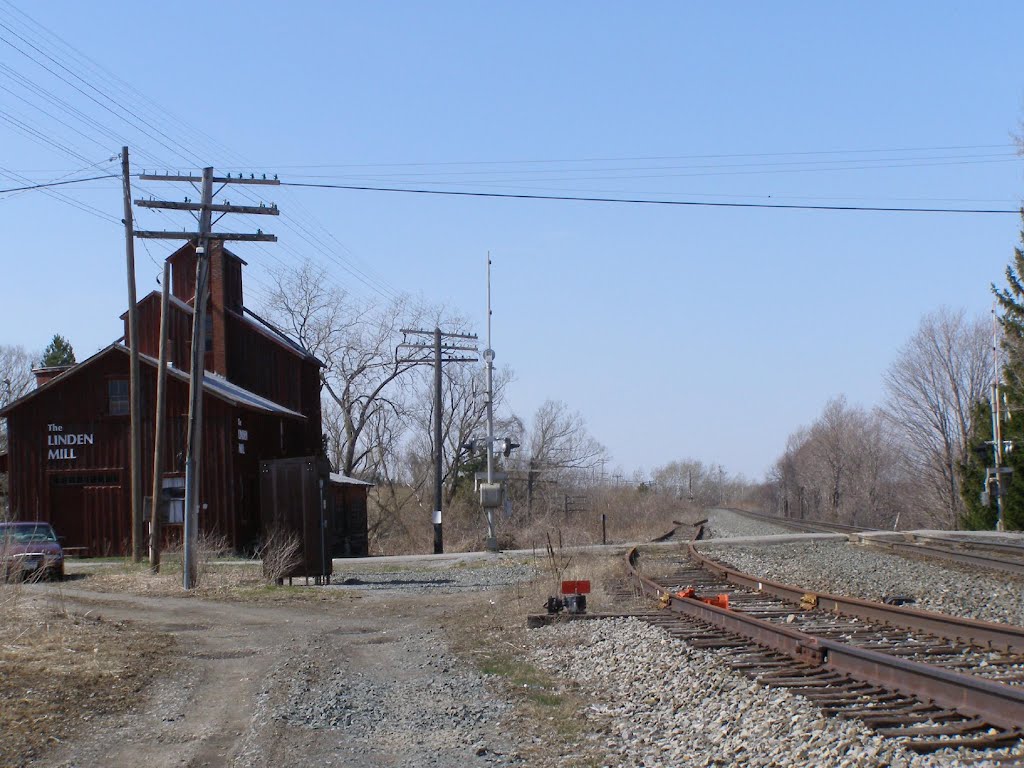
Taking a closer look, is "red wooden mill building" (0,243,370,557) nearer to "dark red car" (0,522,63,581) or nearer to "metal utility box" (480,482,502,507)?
"metal utility box" (480,482,502,507)

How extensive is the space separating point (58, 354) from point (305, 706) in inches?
3196

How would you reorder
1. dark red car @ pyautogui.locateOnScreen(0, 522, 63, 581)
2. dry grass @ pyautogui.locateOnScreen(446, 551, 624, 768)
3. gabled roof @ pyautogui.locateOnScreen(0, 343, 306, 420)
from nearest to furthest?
dry grass @ pyautogui.locateOnScreen(446, 551, 624, 768) → dark red car @ pyautogui.locateOnScreen(0, 522, 63, 581) → gabled roof @ pyautogui.locateOnScreen(0, 343, 306, 420)

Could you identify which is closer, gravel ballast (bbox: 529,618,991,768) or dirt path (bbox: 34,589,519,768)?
gravel ballast (bbox: 529,618,991,768)

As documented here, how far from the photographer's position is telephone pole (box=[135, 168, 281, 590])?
805 inches

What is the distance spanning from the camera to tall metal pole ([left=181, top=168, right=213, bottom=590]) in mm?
20391

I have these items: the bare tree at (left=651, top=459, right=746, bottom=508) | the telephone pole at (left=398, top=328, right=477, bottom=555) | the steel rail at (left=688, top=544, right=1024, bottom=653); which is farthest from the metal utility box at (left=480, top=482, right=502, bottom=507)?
the bare tree at (left=651, top=459, right=746, bottom=508)

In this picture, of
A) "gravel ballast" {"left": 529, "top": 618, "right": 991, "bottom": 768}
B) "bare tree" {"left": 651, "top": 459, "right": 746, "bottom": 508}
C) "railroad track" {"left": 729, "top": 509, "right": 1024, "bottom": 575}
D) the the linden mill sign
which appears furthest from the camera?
"bare tree" {"left": 651, "top": 459, "right": 746, "bottom": 508}

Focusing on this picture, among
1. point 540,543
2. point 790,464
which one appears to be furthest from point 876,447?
point 540,543

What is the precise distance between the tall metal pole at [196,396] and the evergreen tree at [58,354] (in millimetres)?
64748

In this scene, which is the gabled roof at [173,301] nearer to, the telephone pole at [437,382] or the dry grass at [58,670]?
the telephone pole at [437,382]

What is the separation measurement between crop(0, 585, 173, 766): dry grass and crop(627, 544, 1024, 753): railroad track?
5440 millimetres

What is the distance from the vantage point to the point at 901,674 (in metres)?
7.39

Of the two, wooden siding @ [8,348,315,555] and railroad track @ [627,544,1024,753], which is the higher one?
wooden siding @ [8,348,315,555]

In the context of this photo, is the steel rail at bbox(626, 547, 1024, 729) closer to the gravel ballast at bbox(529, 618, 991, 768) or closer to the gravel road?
the gravel ballast at bbox(529, 618, 991, 768)
